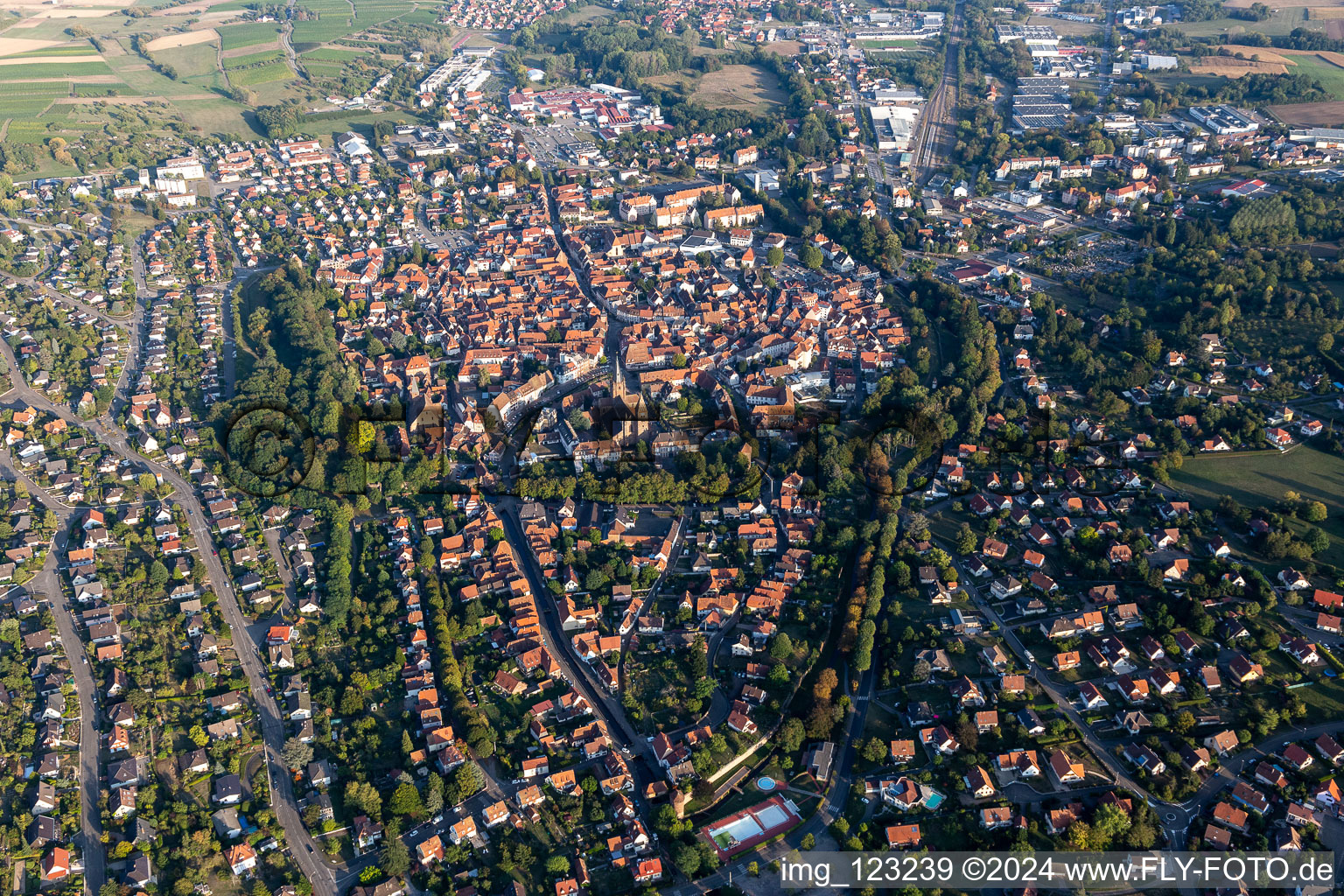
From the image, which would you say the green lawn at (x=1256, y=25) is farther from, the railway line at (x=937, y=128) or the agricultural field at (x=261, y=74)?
the agricultural field at (x=261, y=74)

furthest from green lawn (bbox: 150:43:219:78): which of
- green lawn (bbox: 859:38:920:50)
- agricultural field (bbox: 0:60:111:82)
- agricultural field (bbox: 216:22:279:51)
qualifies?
green lawn (bbox: 859:38:920:50)

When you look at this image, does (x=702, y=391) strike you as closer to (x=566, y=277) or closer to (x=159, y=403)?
(x=566, y=277)

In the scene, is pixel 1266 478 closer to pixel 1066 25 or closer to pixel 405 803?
pixel 405 803

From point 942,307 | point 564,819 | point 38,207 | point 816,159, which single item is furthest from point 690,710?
point 38,207

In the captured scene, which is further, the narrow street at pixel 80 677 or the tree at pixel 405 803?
the tree at pixel 405 803

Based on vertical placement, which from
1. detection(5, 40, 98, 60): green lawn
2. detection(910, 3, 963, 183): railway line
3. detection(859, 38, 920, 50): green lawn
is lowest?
detection(910, 3, 963, 183): railway line

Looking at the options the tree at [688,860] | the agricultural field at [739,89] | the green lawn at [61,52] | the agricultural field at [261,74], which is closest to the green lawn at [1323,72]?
the agricultural field at [739,89]

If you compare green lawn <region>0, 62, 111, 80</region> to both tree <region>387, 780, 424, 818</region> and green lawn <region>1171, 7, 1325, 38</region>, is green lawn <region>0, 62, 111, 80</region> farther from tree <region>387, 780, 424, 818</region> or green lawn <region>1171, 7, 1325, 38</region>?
green lawn <region>1171, 7, 1325, 38</region>
